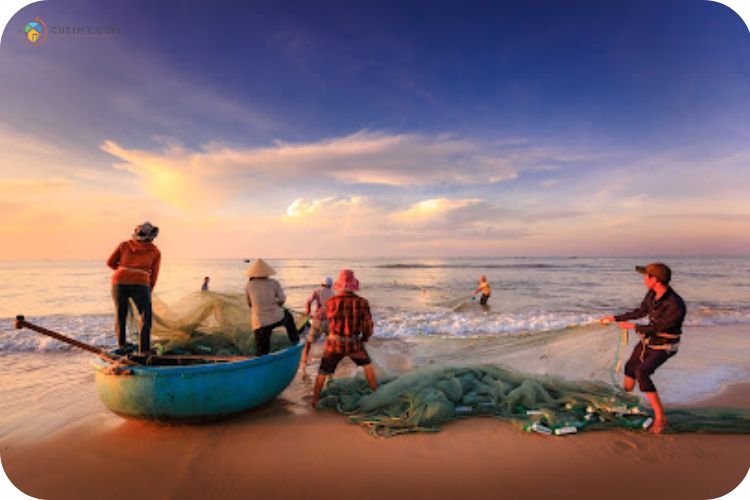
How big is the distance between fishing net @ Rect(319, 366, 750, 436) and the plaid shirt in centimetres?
63

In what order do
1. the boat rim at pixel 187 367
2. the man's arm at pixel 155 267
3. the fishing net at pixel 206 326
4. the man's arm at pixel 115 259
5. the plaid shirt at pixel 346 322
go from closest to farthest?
the boat rim at pixel 187 367 < the plaid shirt at pixel 346 322 < the man's arm at pixel 115 259 < the man's arm at pixel 155 267 < the fishing net at pixel 206 326

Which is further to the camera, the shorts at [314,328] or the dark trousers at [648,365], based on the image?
the shorts at [314,328]

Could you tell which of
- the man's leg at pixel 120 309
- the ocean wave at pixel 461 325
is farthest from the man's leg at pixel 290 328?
the ocean wave at pixel 461 325

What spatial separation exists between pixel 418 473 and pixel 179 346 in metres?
3.81

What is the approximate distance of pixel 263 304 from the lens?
5.64 m

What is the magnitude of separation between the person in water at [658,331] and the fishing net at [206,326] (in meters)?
4.39

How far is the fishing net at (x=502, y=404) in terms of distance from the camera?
4.60 meters

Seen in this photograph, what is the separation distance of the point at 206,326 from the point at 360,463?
11.3 ft

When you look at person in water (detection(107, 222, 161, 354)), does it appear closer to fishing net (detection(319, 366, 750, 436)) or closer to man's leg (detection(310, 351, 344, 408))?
man's leg (detection(310, 351, 344, 408))

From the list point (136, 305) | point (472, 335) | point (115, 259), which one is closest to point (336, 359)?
point (136, 305)

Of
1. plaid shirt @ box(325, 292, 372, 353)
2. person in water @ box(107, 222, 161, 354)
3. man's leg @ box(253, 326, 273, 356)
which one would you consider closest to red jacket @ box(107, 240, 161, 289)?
person in water @ box(107, 222, 161, 354)

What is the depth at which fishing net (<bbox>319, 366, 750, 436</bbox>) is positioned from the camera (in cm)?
460

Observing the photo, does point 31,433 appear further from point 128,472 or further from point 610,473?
point 610,473

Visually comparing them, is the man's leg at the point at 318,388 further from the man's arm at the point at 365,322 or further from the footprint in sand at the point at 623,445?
the footprint in sand at the point at 623,445
